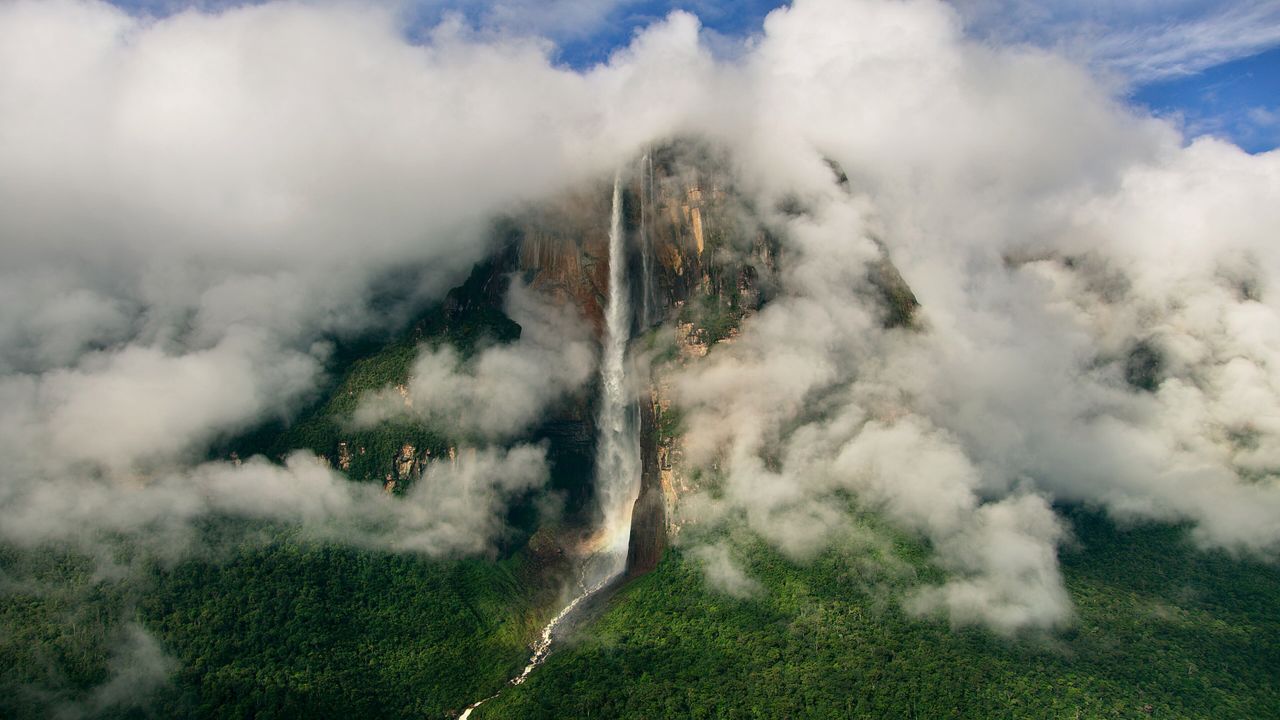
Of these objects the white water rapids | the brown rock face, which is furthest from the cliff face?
the white water rapids

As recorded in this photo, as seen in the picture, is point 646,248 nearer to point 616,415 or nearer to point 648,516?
point 616,415

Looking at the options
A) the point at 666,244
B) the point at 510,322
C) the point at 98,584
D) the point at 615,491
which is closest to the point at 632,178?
the point at 666,244

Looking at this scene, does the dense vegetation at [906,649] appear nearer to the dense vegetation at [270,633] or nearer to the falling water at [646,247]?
the dense vegetation at [270,633]

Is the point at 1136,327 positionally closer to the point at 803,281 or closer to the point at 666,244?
the point at 803,281

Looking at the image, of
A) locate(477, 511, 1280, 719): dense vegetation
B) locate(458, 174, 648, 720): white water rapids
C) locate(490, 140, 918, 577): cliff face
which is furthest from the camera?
locate(458, 174, 648, 720): white water rapids

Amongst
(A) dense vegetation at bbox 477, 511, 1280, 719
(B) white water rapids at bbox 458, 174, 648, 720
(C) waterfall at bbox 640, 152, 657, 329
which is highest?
(C) waterfall at bbox 640, 152, 657, 329

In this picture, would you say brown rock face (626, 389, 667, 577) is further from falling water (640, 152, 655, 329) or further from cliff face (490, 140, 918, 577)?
falling water (640, 152, 655, 329)
